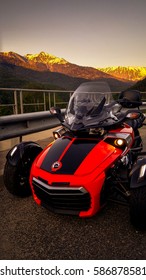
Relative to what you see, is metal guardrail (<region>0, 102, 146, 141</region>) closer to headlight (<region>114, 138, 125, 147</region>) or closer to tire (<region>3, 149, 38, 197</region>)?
tire (<region>3, 149, 38, 197</region>)

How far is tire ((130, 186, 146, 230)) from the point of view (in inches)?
94.3

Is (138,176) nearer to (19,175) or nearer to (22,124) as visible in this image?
(19,175)

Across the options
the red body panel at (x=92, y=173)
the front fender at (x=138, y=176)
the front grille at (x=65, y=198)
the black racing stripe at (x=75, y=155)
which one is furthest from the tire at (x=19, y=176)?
the front fender at (x=138, y=176)

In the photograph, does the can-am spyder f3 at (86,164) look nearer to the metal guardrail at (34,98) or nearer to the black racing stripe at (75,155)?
the black racing stripe at (75,155)

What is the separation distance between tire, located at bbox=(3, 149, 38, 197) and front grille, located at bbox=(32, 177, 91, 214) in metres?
0.55

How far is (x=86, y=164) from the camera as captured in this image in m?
2.61

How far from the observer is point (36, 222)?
8.80 ft

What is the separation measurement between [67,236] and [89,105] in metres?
1.49

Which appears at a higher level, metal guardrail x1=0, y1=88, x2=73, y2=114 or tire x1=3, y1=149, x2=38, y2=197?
metal guardrail x1=0, y1=88, x2=73, y2=114

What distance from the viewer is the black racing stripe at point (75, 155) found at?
2602mm

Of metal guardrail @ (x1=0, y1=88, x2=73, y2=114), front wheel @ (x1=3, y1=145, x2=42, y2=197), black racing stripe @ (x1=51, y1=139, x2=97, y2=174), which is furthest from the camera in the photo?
Result: metal guardrail @ (x1=0, y1=88, x2=73, y2=114)

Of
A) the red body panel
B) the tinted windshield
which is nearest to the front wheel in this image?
the red body panel

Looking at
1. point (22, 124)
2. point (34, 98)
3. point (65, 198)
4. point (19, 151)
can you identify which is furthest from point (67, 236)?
point (34, 98)
